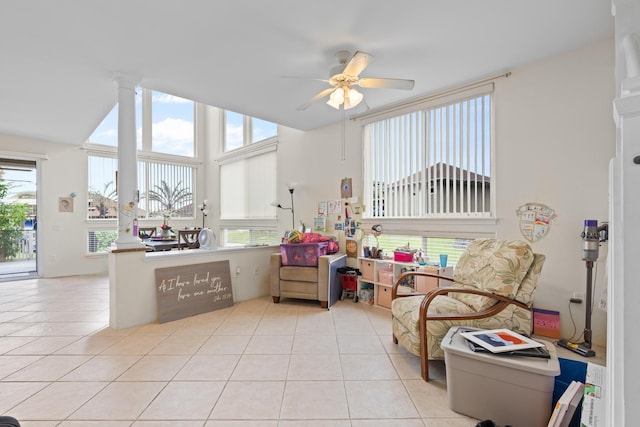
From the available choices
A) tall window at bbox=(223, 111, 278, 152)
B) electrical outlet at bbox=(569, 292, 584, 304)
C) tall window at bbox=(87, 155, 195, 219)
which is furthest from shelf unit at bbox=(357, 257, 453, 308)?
tall window at bbox=(87, 155, 195, 219)

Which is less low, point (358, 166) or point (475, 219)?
point (358, 166)

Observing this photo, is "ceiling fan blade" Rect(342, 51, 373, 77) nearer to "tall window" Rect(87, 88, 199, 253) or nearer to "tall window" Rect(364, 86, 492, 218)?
"tall window" Rect(364, 86, 492, 218)

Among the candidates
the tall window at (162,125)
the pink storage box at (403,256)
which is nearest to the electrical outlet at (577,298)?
the pink storage box at (403,256)

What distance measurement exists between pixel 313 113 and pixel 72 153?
5015 millimetres

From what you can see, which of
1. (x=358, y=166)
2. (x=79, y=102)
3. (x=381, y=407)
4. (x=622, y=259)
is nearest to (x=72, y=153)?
(x=79, y=102)

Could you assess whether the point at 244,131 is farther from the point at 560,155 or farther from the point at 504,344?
the point at 504,344

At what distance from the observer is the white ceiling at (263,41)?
2076 millimetres

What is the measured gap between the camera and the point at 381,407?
185cm

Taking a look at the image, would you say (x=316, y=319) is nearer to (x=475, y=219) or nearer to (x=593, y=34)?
(x=475, y=219)

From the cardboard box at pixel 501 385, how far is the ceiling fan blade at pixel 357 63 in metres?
2.11

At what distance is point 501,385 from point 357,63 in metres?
2.37

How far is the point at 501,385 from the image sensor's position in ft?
5.50

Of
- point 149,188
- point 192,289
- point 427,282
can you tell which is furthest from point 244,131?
point 427,282

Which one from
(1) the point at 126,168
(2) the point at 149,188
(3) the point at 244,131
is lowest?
(1) the point at 126,168
